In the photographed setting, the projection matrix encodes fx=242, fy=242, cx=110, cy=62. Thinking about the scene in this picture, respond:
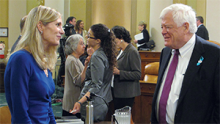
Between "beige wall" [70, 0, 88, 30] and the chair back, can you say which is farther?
"beige wall" [70, 0, 88, 30]

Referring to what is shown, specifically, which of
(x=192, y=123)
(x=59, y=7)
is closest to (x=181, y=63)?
(x=192, y=123)

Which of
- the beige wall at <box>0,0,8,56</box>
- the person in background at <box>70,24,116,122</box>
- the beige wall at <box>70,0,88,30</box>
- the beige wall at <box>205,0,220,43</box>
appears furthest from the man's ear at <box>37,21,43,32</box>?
the beige wall at <box>0,0,8,56</box>

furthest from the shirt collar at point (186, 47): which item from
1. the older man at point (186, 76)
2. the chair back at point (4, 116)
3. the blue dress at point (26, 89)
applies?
the chair back at point (4, 116)

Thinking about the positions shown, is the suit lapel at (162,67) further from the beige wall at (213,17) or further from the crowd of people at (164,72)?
the beige wall at (213,17)

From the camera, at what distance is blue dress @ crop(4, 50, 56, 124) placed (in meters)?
1.18

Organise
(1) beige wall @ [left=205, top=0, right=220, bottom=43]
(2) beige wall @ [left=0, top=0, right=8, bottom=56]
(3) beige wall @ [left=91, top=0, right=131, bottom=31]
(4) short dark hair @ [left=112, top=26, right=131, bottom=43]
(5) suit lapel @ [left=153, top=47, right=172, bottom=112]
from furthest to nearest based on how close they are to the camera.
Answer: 1. (2) beige wall @ [left=0, top=0, right=8, bottom=56]
2. (1) beige wall @ [left=205, top=0, right=220, bottom=43]
3. (3) beige wall @ [left=91, top=0, right=131, bottom=31]
4. (4) short dark hair @ [left=112, top=26, right=131, bottom=43]
5. (5) suit lapel @ [left=153, top=47, right=172, bottom=112]

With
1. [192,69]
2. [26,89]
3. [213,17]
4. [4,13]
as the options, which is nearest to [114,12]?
[192,69]

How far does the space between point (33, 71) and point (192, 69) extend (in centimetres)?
90

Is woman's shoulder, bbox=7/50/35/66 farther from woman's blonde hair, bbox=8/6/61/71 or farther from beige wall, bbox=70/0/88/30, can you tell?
beige wall, bbox=70/0/88/30

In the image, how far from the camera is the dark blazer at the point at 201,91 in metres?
1.37

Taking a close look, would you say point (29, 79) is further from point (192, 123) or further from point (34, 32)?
point (192, 123)

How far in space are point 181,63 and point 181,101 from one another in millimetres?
251

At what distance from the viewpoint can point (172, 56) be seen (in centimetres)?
164

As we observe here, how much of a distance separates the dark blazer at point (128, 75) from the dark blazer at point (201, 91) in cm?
122
